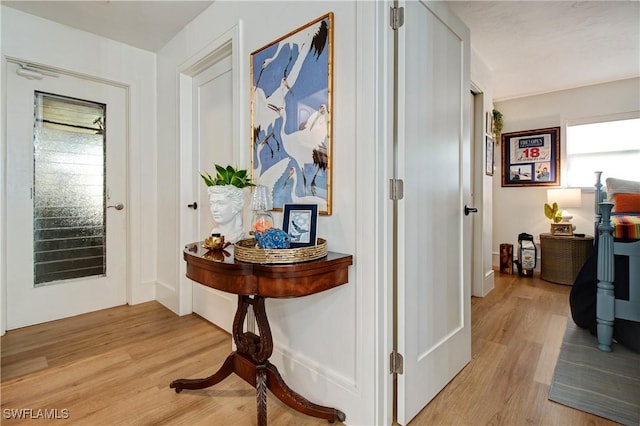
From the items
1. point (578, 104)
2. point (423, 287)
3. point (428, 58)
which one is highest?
point (578, 104)

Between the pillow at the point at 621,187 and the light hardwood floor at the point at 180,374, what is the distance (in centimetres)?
154

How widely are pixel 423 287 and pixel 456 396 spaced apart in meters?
0.60

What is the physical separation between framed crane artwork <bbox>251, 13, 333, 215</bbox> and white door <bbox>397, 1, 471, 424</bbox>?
358 mm

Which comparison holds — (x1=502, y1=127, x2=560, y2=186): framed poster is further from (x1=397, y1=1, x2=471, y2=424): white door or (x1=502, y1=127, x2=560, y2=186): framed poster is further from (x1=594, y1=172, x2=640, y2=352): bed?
(x1=397, y1=1, x2=471, y2=424): white door

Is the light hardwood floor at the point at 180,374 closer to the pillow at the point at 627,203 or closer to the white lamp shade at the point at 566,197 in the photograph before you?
Result: the pillow at the point at 627,203

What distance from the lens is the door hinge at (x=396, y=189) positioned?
4.48ft

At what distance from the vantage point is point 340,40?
1.44m

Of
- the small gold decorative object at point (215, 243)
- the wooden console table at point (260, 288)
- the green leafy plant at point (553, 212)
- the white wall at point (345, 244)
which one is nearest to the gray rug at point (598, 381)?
the white wall at point (345, 244)

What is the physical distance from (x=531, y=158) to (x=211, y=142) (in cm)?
419

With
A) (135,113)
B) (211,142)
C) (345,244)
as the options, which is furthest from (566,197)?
(135,113)

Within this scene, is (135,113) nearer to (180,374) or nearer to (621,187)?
(180,374)

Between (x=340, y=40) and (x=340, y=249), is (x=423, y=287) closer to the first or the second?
(x=340, y=249)

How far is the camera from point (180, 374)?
183 centimetres

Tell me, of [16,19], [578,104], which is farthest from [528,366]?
[16,19]
